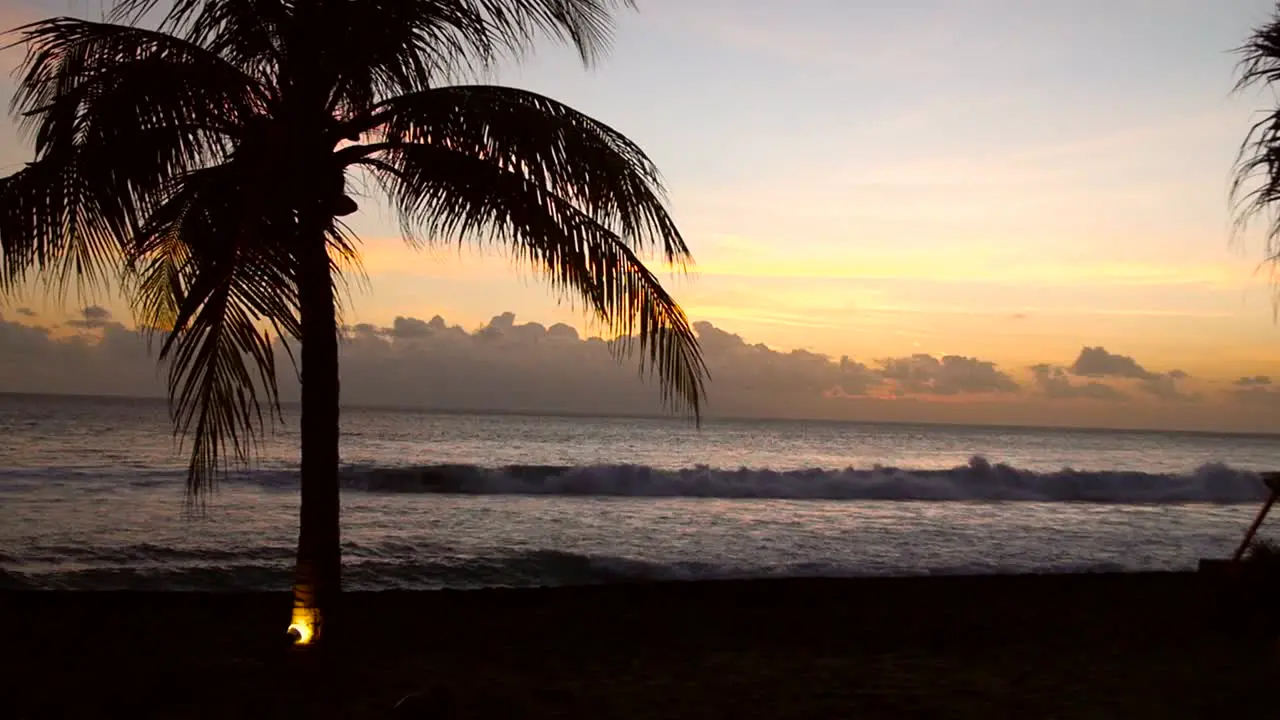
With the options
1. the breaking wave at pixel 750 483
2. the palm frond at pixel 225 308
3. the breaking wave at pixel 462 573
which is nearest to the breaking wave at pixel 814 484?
the breaking wave at pixel 750 483

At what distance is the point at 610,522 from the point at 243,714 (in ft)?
45.6

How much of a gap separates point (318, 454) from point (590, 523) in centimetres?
1393

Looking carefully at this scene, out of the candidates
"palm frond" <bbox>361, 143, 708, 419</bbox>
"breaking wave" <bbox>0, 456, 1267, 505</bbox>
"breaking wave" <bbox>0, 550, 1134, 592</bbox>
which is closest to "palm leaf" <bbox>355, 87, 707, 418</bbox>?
"palm frond" <bbox>361, 143, 708, 419</bbox>

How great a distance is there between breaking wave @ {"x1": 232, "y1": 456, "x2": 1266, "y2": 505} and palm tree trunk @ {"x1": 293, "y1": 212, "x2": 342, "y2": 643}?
1969 centimetres

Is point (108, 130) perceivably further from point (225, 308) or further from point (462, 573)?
point (462, 573)

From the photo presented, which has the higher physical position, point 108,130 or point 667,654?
point 108,130

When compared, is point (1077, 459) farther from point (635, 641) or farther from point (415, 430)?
point (635, 641)

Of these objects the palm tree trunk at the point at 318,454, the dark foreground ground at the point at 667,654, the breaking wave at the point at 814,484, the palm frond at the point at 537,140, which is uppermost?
the palm frond at the point at 537,140

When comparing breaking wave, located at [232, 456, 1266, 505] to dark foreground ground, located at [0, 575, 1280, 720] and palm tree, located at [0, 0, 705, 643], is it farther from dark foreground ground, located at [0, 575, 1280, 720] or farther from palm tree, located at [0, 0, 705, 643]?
palm tree, located at [0, 0, 705, 643]

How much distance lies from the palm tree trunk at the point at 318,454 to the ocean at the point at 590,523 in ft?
20.8

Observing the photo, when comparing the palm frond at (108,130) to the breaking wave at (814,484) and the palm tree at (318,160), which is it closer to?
the palm tree at (318,160)

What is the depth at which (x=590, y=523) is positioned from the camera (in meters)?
19.0

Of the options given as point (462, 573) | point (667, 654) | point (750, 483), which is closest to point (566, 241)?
point (667, 654)

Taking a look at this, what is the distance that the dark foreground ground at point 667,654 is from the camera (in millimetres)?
5938
